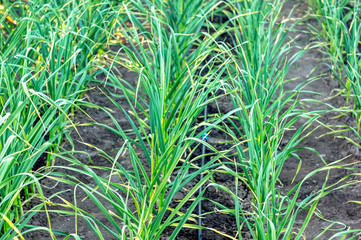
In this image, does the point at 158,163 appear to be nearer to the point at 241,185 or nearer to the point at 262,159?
the point at 262,159

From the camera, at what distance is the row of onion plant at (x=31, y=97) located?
202 centimetres

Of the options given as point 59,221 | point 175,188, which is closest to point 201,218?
point 175,188

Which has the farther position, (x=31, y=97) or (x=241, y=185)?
(x=241, y=185)

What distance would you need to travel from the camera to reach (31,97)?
2494mm

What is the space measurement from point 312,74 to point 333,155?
0.94m

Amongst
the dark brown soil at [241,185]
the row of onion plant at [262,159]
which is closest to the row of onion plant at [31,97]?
the dark brown soil at [241,185]

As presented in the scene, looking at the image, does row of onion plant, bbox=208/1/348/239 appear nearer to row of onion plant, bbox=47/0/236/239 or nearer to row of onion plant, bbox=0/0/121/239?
row of onion plant, bbox=47/0/236/239

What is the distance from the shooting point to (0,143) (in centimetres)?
215

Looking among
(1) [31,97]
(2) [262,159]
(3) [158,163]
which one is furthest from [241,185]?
(1) [31,97]

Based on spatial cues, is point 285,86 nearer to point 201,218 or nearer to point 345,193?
point 345,193

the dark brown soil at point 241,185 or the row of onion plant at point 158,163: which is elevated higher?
the row of onion plant at point 158,163

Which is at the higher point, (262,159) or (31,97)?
(31,97)

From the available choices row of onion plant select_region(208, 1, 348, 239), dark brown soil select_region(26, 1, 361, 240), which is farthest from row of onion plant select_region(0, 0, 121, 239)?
row of onion plant select_region(208, 1, 348, 239)

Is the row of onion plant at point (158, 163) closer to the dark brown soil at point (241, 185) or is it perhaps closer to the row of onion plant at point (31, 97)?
the dark brown soil at point (241, 185)
